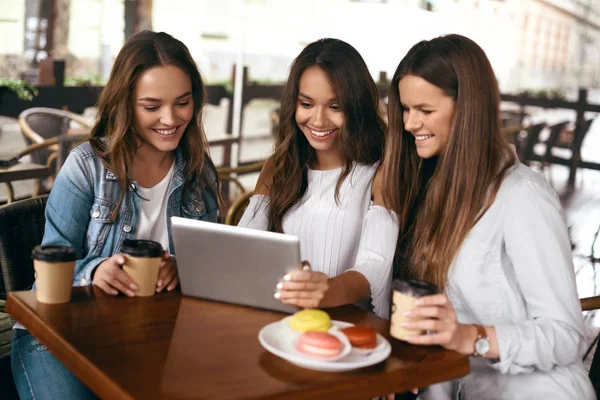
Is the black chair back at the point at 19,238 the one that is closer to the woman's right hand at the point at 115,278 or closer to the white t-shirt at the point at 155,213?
the white t-shirt at the point at 155,213

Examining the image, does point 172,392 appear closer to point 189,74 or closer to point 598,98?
point 189,74

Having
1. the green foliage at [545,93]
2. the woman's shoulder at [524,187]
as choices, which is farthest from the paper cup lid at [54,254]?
the green foliage at [545,93]

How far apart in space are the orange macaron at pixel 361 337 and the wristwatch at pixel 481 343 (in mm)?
271

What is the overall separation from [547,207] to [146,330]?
0.97 meters

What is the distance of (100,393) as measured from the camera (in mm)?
1295

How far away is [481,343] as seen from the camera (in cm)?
163

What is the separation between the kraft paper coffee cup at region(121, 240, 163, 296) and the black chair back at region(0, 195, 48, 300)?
629 millimetres

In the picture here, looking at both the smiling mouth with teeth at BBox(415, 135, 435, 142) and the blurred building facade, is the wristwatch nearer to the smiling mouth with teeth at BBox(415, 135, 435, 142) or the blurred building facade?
the smiling mouth with teeth at BBox(415, 135, 435, 142)

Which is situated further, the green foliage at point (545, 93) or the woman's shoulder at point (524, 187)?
the green foliage at point (545, 93)

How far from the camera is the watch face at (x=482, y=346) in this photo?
5.32 feet

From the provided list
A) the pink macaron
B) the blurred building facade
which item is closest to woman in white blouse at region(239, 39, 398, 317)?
the pink macaron

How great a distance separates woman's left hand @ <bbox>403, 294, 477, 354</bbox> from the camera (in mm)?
1503

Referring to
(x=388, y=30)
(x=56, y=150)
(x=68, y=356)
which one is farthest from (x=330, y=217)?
(x=388, y=30)

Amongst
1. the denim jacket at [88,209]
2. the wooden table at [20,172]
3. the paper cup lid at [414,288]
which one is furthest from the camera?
the wooden table at [20,172]
